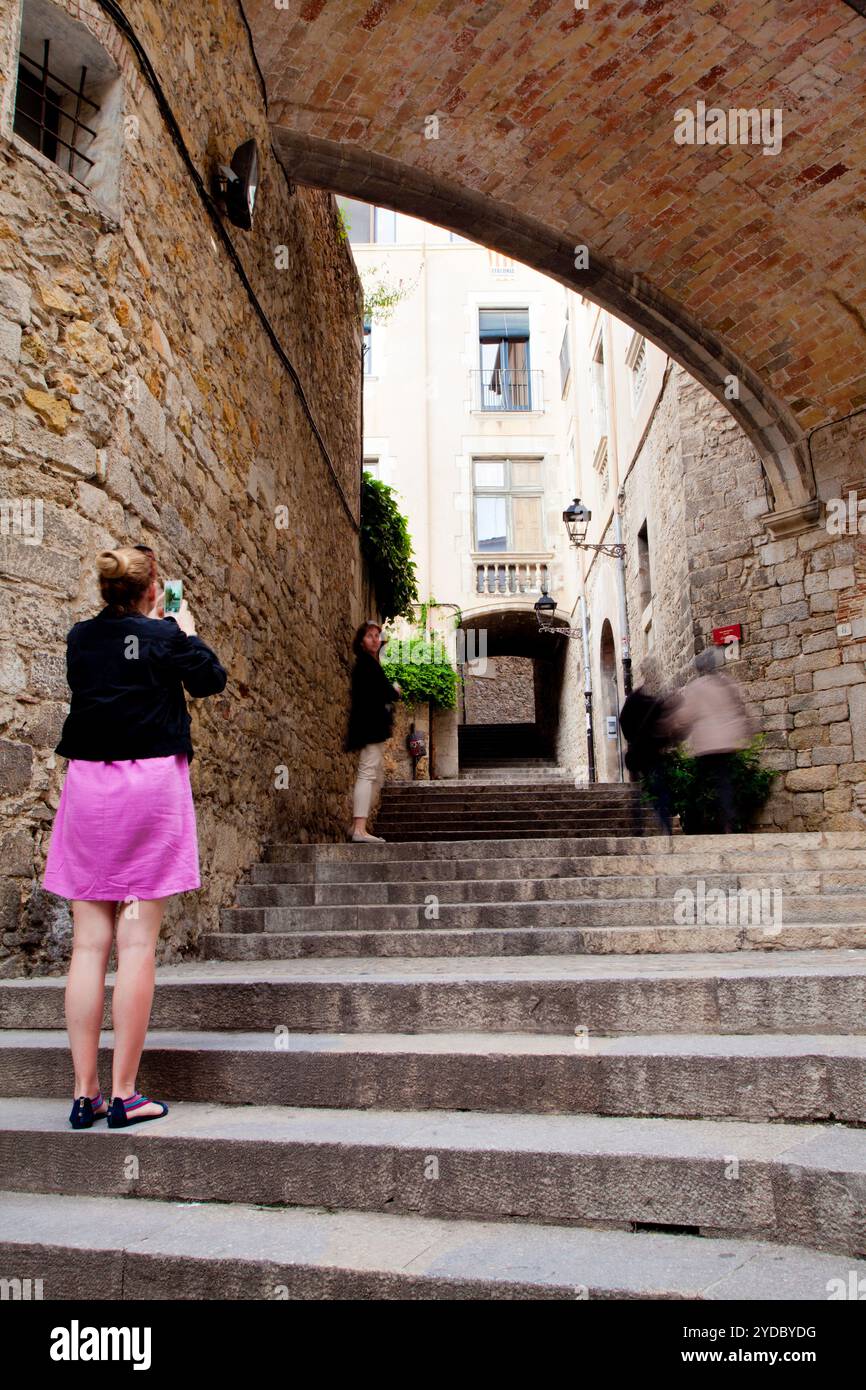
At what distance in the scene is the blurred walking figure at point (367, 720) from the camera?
690 cm

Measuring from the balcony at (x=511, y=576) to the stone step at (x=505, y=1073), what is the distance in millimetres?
15802

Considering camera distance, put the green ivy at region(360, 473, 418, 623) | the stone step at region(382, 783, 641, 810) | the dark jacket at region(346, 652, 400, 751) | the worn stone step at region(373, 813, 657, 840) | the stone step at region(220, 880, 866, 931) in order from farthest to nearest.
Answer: the green ivy at region(360, 473, 418, 623)
the stone step at region(382, 783, 641, 810)
the worn stone step at region(373, 813, 657, 840)
the dark jacket at region(346, 652, 400, 751)
the stone step at region(220, 880, 866, 931)

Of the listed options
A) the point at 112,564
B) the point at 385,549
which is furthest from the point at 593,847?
the point at 385,549

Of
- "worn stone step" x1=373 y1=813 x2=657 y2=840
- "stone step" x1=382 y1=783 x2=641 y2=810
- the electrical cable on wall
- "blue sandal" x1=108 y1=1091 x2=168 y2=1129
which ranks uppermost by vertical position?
the electrical cable on wall

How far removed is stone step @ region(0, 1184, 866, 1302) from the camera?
1720mm

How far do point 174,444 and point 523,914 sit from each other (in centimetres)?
258

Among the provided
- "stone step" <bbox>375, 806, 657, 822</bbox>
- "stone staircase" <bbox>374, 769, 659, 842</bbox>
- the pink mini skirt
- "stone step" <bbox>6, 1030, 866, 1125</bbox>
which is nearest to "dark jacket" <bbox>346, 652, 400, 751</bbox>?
"stone staircase" <bbox>374, 769, 659, 842</bbox>

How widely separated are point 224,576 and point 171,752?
2.67 m

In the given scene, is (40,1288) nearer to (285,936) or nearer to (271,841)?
(285,936)

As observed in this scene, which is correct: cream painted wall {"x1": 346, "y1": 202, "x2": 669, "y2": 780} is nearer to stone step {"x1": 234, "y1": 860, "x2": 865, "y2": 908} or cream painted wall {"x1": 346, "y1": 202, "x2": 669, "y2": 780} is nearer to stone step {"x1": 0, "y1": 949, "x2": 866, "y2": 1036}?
stone step {"x1": 234, "y1": 860, "x2": 865, "y2": 908}

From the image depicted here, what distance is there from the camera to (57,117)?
13.0 feet

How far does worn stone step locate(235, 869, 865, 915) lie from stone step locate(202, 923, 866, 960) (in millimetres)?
395
